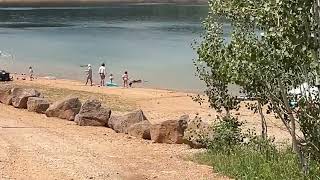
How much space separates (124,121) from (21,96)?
5.00 metres

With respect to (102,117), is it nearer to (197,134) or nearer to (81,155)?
(197,134)

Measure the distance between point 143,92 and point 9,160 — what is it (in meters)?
19.1

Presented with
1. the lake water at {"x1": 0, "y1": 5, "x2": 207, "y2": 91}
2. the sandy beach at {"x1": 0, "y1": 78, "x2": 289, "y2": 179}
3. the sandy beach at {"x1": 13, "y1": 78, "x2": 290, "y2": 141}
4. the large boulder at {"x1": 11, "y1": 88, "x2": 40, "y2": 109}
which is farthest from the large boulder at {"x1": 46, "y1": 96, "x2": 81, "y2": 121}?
the lake water at {"x1": 0, "y1": 5, "x2": 207, "y2": 91}

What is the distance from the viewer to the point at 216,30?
13516mm

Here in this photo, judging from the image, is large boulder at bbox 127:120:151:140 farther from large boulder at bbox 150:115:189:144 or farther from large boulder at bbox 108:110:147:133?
large boulder at bbox 150:115:189:144

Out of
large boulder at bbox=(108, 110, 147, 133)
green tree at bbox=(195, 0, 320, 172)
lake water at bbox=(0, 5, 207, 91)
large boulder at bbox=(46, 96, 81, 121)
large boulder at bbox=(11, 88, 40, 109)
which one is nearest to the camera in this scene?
green tree at bbox=(195, 0, 320, 172)

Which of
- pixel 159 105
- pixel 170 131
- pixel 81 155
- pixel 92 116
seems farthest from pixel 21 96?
pixel 81 155

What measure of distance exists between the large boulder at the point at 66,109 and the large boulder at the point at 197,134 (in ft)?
13.7

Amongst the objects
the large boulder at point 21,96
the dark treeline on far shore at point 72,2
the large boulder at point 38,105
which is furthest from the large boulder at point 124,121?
the dark treeline on far shore at point 72,2

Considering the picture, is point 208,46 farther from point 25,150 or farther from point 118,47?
point 118,47

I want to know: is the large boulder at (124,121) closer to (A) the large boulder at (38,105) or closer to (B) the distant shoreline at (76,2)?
(A) the large boulder at (38,105)

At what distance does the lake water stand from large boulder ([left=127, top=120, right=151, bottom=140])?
62.1 feet

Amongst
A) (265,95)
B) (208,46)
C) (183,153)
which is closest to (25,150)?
(183,153)

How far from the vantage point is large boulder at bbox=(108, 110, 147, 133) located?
17844 mm
